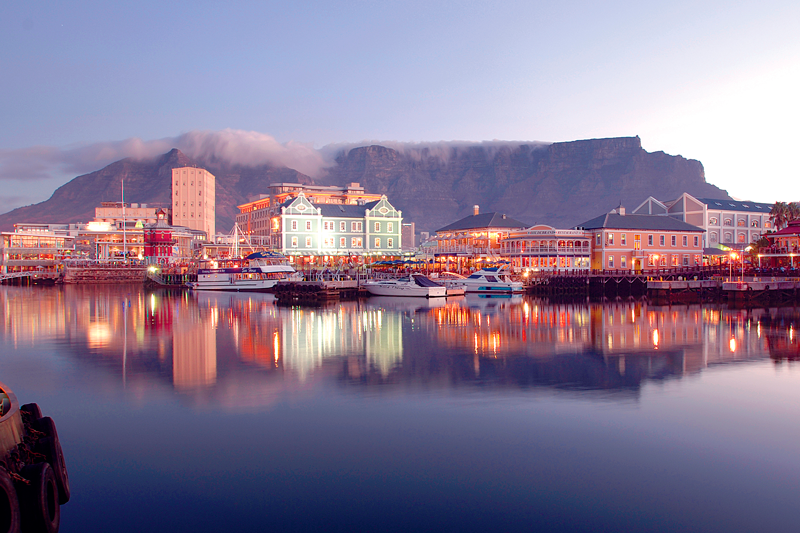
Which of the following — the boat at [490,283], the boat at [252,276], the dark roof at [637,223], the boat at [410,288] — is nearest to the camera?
the boat at [410,288]

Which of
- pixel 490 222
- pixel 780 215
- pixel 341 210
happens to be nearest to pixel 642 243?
pixel 490 222

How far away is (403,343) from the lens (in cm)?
2844

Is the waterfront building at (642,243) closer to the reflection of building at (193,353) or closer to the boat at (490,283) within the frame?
the boat at (490,283)

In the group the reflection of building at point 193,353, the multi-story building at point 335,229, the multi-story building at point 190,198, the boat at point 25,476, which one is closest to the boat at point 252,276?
the multi-story building at point 335,229

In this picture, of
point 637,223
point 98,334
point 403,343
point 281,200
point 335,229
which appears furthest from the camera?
point 281,200

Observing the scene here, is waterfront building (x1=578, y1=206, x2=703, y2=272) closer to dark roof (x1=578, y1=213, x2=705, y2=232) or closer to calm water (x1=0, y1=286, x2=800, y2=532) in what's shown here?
dark roof (x1=578, y1=213, x2=705, y2=232)

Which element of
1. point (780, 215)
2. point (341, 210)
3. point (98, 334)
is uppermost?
point (341, 210)

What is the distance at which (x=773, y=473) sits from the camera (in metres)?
12.2

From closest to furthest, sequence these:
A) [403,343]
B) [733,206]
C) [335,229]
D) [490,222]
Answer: [403,343] < [490,222] < [335,229] < [733,206]

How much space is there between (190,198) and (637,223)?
11134 cm

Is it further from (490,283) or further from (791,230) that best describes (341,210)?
(791,230)

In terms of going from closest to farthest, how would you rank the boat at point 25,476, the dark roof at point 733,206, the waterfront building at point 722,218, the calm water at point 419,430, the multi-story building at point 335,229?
the boat at point 25,476, the calm water at point 419,430, the multi-story building at point 335,229, the waterfront building at point 722,218, the dark roof at point 733,206

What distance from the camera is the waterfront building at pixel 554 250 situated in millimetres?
77750

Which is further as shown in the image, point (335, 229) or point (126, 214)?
point (126, 214)
